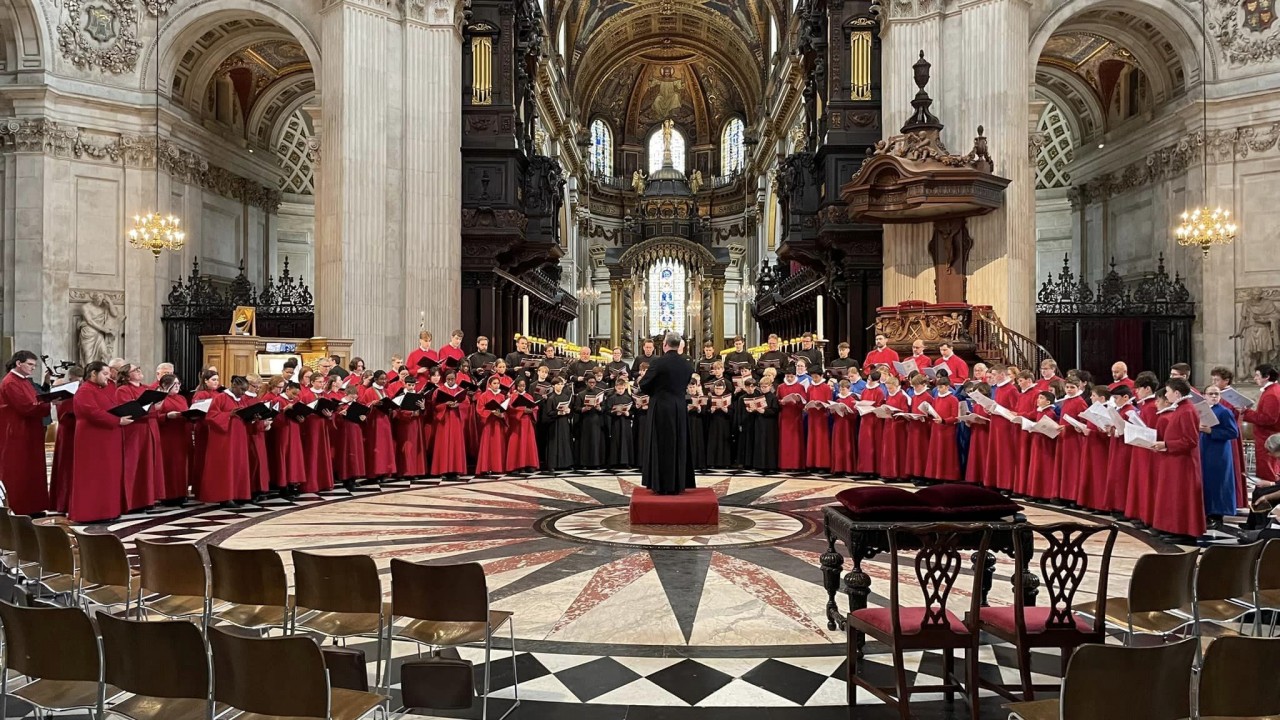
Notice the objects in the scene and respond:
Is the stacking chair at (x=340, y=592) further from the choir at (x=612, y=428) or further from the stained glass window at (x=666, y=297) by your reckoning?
the stained glass window at (x=666, y=297)

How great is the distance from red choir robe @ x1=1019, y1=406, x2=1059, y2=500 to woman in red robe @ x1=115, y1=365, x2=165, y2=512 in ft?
33.6

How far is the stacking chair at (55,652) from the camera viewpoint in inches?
131

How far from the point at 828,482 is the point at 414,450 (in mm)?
5989

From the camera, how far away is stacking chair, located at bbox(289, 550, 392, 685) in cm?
444

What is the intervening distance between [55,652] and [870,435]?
11238mm

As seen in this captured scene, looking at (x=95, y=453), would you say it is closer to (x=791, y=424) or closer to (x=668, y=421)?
(x=668, y=421)

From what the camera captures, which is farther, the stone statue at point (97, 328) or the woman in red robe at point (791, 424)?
the stone statue at point (97, 328)

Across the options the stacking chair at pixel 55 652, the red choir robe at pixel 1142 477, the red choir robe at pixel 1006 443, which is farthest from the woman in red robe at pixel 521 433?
the stacking chair at pixel 55 652

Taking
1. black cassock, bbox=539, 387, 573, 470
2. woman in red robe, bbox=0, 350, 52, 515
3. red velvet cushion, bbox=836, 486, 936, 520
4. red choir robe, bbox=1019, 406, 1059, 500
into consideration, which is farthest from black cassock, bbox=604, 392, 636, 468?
red velvet cushion, bbox=836, 486, 936, 520

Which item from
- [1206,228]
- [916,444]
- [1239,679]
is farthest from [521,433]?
[1206,228]

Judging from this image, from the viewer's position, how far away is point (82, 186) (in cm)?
2000

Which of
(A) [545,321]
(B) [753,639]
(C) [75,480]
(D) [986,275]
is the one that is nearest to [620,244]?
(A) [545,321]

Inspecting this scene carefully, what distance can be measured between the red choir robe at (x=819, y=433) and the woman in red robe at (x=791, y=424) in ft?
0.53

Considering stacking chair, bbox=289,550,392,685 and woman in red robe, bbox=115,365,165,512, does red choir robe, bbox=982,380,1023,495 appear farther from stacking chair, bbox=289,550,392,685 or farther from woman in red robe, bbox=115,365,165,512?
woman in red robe, bbox=115,365,165,512
